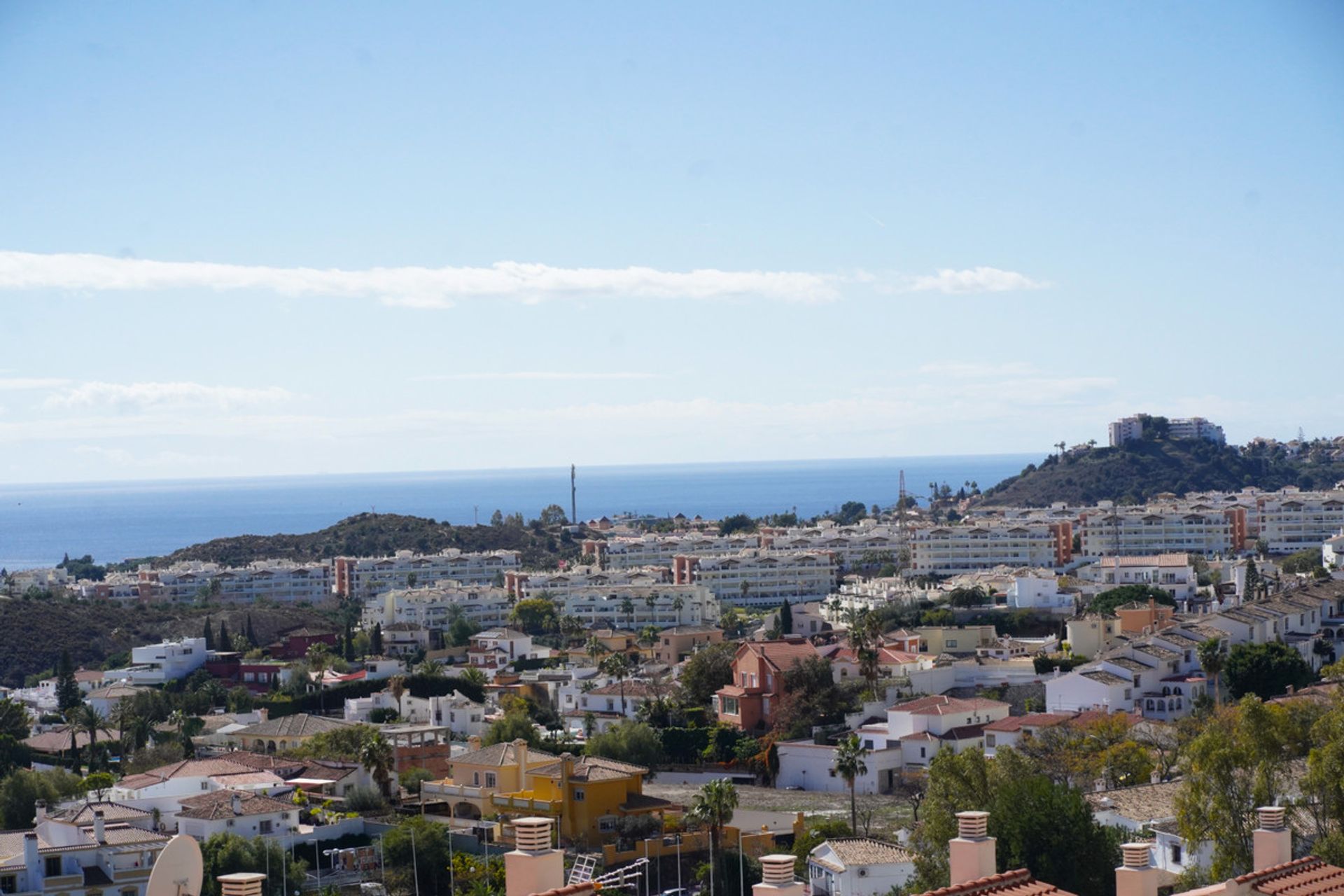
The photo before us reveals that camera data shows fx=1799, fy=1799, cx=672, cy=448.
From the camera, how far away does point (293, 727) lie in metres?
55.5

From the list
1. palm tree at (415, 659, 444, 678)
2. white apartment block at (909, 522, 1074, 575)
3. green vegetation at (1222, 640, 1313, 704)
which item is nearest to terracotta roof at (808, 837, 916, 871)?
green vegetation at (1222, 640, 1313, 704)

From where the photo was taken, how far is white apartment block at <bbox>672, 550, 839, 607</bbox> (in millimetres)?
102625

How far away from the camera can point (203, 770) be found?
144ft

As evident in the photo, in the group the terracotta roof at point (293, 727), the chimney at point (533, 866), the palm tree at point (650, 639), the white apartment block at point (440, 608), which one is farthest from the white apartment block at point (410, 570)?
the chimney at point (533, 866)

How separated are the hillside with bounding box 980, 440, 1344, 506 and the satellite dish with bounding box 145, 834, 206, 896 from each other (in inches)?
5921

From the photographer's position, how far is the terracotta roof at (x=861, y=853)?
34.4 meters

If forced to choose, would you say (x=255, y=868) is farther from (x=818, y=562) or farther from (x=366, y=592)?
(x=366, y=592)

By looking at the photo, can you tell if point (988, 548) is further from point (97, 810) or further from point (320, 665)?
point (97, 810)

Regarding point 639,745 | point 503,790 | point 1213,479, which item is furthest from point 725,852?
point 1213,479

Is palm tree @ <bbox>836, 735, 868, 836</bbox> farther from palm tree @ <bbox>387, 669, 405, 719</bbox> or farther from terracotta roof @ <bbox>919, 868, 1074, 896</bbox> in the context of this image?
terracotta roof @ <bbox>919, 868, 1074, 896</bbox>

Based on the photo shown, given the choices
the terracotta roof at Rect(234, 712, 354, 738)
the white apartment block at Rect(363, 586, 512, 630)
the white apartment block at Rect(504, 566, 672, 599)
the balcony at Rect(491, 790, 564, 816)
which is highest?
the white apartment block at Rect(504, 566, 672, 599)

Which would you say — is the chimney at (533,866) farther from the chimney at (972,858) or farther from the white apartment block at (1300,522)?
the white apartment block at (1300,522)

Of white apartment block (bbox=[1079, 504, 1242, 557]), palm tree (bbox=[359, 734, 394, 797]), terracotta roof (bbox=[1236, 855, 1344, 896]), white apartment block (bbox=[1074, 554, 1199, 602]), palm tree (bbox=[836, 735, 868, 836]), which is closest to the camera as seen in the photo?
terracotta roof (bbox=[1236, 855, 1344, 896])

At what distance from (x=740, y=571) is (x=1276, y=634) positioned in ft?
161
